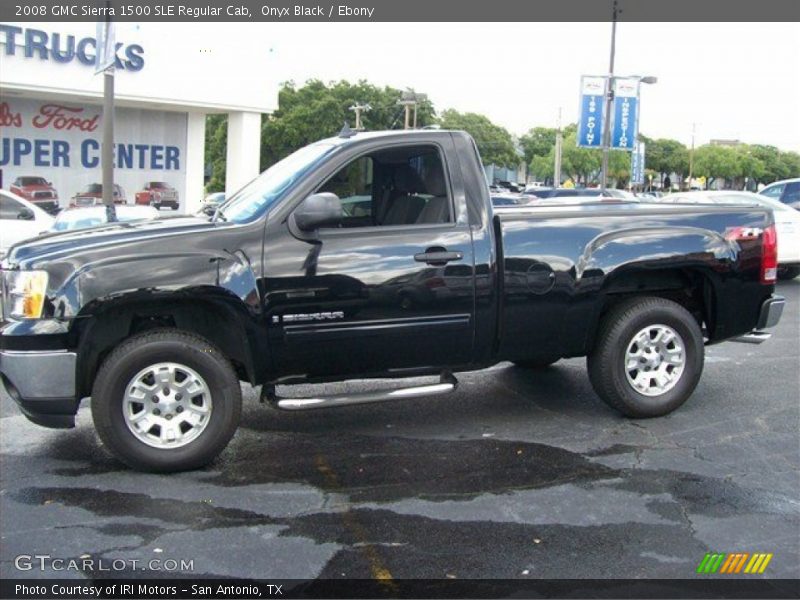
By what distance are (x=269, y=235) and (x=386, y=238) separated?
0.74m

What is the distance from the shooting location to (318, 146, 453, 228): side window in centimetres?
575

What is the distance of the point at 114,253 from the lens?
500 centimetres

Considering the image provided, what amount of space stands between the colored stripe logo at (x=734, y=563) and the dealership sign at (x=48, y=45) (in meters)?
23.8

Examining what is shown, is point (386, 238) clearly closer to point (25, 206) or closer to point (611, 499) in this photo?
point (611, 499)

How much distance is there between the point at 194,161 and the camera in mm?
30547

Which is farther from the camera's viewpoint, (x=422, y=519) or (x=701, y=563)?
(x=422, y=519)

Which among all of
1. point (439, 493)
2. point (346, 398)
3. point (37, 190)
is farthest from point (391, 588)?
point (37, 190)

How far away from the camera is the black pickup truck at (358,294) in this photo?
5012mm

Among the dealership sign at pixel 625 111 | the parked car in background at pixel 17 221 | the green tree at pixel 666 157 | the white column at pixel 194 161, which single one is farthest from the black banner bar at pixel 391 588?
the green tree at pixel 666 157

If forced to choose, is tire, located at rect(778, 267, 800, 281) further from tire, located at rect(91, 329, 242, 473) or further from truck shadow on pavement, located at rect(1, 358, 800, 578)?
tire, located at rect(91, 329, 242, 473)

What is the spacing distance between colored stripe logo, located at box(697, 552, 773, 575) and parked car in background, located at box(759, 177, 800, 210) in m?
14.0

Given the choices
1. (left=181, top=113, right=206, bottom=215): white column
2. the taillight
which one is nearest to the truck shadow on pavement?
the taillight

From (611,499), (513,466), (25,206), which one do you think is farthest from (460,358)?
(25,206)

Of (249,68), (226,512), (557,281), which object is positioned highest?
(249,68)
